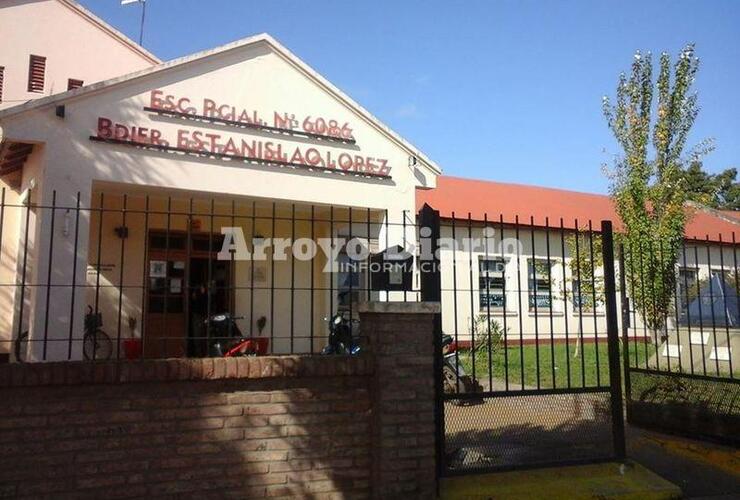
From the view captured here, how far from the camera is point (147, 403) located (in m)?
3.97

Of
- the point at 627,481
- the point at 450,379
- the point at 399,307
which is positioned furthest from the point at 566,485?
the point at 450,379

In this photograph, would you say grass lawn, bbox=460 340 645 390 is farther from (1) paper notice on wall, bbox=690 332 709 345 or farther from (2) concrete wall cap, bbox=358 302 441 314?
(2) concrete wall cap, bbox=358 302 441 314

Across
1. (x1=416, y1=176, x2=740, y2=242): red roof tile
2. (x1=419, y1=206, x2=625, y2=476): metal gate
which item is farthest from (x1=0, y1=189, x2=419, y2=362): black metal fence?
(x1=416, y1=176, x2=740, y2=242): red roof tile

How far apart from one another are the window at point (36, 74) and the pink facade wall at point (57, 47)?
0.30 feet

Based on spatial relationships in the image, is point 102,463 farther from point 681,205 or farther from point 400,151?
point 681,205

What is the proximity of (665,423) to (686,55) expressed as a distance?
1321 centimetres

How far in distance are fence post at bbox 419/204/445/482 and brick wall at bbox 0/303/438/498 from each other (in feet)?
0.54

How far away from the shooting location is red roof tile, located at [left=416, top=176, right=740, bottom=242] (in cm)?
1677

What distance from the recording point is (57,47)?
14.7 meters

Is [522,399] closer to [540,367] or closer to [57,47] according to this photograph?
[540,367]

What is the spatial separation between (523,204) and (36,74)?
13.9 meters

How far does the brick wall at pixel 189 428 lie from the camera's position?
3740 mm

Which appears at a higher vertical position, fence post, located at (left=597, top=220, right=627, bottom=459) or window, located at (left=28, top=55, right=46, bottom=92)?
window, located at (left=28, top=55, right=46, bottom=92)

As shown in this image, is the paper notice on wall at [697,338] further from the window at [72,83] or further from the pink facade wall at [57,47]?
the window at [72,83]
